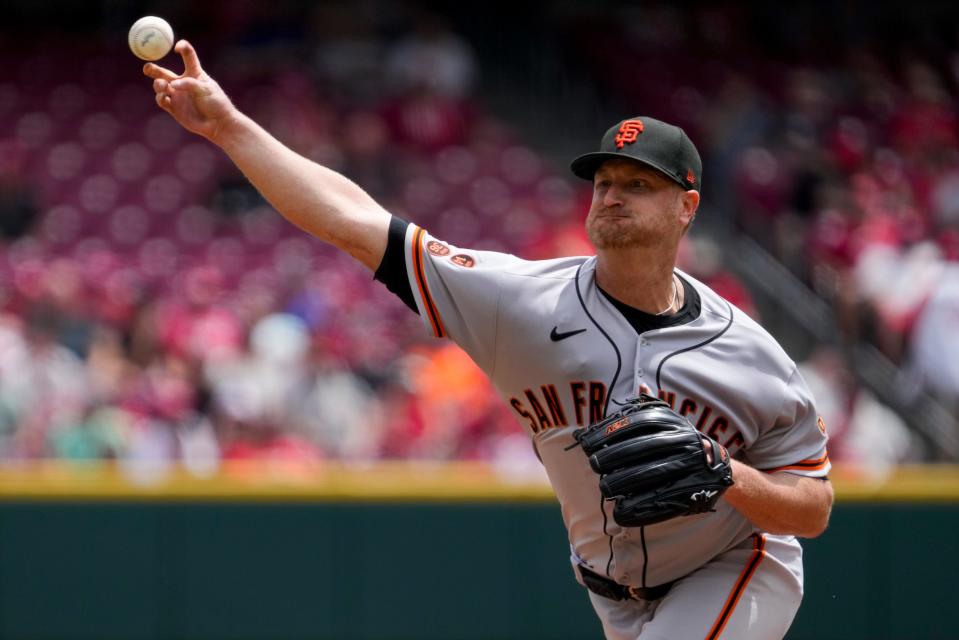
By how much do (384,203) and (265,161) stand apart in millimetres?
6426

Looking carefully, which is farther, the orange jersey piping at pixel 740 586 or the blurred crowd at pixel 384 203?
the blurred crowd at pixel 384 203

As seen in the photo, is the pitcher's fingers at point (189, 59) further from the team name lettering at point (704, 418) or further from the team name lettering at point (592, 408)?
the team name lettering at point (704, 418)

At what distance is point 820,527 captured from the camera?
11.4 feet

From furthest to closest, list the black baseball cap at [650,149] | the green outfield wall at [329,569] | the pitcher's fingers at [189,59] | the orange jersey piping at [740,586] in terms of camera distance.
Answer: the green outfield wall at [329,569]
the orange jersey piping at [740,586]
the black baseball cap at [650,149]
the pitcher's fingers at [189,59]

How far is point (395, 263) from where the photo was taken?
132 inches

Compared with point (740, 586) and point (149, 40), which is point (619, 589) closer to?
point (740, 586)

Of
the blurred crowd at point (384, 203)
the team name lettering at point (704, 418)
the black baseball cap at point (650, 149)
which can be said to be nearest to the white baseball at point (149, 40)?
the black baseball cap at point (650, 149)

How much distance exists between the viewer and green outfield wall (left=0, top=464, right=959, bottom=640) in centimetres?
655

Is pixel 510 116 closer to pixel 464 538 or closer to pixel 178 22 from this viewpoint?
pixel 178 22

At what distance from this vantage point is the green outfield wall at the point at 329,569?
21.5ft

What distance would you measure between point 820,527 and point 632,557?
461mm

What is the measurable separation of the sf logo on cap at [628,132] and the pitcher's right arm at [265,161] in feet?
2.00

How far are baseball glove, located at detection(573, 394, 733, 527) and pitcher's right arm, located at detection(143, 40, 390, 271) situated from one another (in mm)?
740

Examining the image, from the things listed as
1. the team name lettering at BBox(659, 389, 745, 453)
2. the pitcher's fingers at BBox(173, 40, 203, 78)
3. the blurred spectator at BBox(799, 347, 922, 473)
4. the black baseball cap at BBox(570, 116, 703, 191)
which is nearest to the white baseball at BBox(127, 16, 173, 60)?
the pitcher's fingers at BBox(173, 40, 203, 78)
